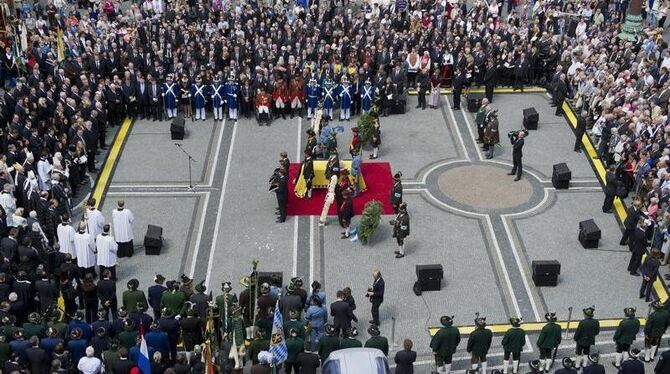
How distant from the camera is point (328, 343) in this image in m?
19.4

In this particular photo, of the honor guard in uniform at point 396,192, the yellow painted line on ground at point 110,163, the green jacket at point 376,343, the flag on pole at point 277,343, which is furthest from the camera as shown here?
the yellow painted line on ground at point 110,163

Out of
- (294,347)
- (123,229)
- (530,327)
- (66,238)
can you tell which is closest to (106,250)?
(66,238)

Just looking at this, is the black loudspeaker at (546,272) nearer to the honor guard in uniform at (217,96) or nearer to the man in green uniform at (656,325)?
the man in green uniform at (656,325)

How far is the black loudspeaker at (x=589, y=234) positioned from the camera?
25.5 m

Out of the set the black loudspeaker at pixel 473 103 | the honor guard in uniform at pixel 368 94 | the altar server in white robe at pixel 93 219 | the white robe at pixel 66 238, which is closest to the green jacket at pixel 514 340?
the altar server in white robe at pixel 93 219

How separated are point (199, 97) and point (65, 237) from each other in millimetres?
11336

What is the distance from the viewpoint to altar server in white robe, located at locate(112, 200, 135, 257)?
24484mm

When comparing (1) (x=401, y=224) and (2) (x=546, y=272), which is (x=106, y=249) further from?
(2) (x=546, y=272)

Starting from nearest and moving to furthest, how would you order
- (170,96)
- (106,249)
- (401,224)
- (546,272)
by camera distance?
(106,249)
(546,272)
(401,224)
(170,96)

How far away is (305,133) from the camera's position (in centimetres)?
3294

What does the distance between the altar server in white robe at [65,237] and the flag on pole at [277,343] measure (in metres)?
7.14

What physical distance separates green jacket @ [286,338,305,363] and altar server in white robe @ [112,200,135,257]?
7.54 m

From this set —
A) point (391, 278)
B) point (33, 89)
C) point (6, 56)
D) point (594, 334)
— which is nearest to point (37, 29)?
point (6, 56)

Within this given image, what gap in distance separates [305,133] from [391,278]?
10025 millimetres
